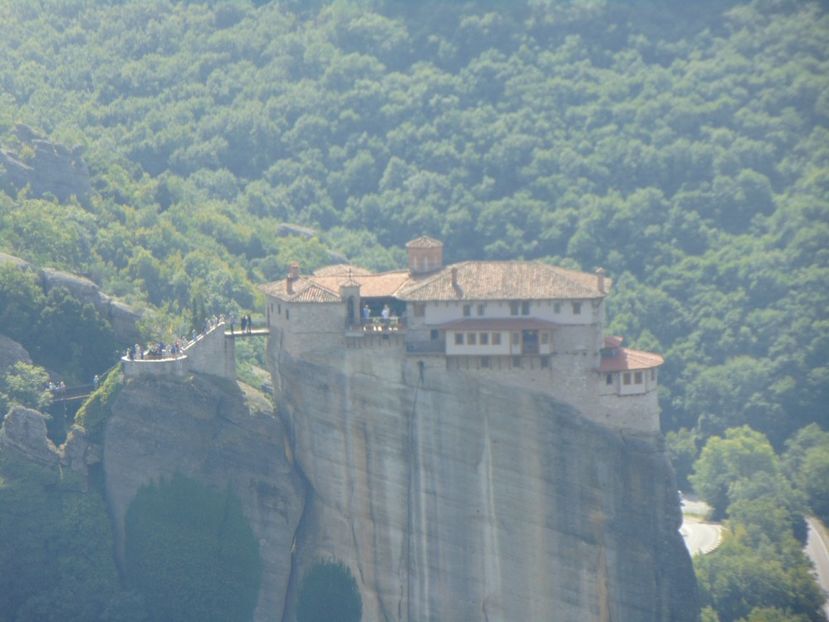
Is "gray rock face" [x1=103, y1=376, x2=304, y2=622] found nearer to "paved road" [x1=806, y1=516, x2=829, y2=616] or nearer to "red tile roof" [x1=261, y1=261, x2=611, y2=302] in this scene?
"red tile roof" [x1=261, y1=261, x2=611, y2=302]

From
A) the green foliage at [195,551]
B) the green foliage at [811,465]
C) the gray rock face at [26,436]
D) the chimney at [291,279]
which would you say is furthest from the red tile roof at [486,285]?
the green foliage at [811,465]

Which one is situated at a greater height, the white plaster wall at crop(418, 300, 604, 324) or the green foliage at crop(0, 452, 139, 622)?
the white plaster wall at crop(418, 300, 604, 324)

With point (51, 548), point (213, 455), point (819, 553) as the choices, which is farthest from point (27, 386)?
point (819, 553)

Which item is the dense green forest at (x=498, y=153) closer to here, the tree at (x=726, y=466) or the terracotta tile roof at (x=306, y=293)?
the tree at (x=726, y=466)

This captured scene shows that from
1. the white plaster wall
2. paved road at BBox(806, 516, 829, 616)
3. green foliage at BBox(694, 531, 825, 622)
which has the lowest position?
green foliage at BBox(694, 531, 825, 622)

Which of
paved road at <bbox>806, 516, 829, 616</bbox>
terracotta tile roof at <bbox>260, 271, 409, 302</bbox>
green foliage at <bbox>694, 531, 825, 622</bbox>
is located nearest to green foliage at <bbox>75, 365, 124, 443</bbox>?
terracotta tile roof at <bbox>260, 271, 409, 302</bbox>

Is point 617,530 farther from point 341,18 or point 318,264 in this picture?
point 341,18

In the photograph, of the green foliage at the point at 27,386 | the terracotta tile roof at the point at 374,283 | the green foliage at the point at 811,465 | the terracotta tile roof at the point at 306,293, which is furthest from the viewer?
the green foliage at the point at 811,465

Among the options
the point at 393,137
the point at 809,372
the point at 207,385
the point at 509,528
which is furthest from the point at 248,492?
the point at 393,137
